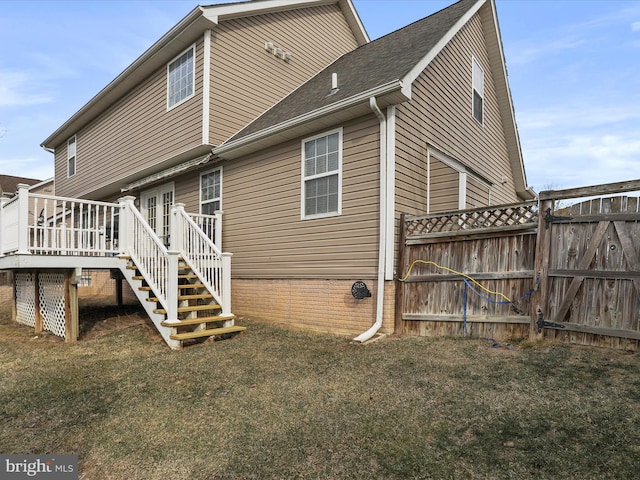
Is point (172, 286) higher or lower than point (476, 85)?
lower

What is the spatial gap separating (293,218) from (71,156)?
12977 millimetres

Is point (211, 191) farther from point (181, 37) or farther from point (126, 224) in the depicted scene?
point (181, 37)

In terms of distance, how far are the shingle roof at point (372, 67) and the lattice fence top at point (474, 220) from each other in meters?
2.33

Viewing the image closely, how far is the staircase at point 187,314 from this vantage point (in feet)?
21.1

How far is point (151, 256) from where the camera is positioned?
7031mm

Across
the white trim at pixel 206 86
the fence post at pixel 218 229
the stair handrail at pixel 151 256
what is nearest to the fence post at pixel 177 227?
the stair handrail at pixel 151 256

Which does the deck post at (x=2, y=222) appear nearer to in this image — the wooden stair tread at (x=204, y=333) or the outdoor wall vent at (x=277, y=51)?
the wooden stair tread at (x=204, y=333)

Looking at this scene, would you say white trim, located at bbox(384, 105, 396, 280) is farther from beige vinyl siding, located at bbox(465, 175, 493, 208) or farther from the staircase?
the staircase

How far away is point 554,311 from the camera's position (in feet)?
17.1

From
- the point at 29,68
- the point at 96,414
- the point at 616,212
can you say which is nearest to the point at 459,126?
the point at 616,212

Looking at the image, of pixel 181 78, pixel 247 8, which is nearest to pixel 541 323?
pixel 247 8

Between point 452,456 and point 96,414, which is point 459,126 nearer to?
point 452,456

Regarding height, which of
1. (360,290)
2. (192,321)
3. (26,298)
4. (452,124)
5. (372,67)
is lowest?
(26,298)

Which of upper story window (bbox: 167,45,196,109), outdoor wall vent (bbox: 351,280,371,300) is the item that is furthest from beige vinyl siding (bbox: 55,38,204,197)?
outdoor wall vent (bbox: 351,280,371,300)
